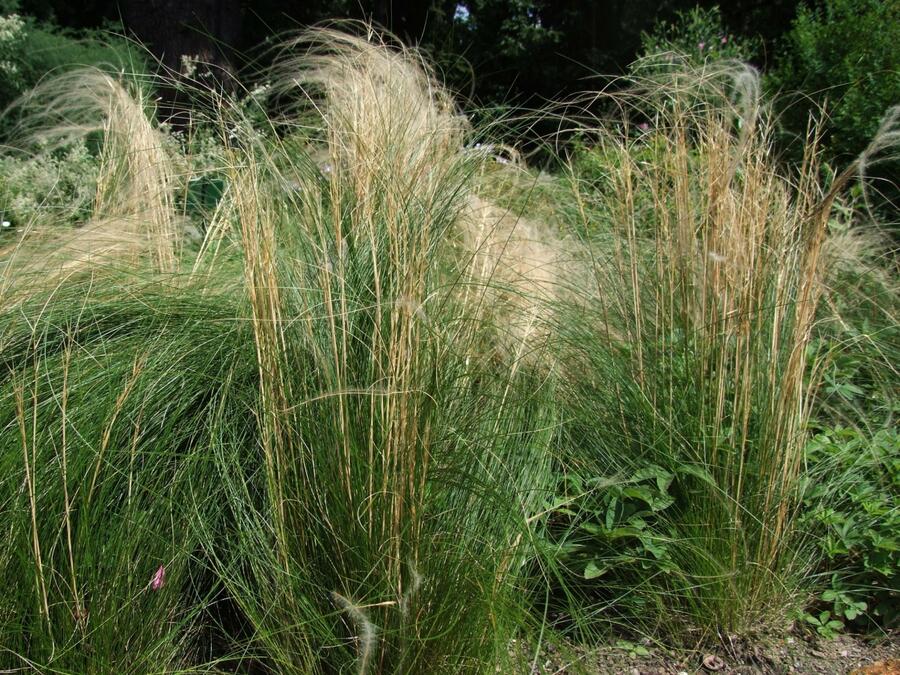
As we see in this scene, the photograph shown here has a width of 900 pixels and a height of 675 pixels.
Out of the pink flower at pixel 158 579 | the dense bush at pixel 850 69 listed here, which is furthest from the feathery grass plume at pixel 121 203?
the dense bush at pixel 850 69

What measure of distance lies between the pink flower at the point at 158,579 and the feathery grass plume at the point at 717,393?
999 millimetres

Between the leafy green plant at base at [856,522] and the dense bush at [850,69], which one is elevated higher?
the dense bush at [850,69]

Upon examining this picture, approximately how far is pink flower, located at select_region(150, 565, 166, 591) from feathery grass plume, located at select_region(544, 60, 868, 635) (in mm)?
999

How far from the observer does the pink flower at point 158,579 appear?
6.00 feet

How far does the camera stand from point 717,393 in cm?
230

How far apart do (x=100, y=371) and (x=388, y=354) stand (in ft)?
2.82

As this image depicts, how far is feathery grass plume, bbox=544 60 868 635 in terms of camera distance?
2.22 m

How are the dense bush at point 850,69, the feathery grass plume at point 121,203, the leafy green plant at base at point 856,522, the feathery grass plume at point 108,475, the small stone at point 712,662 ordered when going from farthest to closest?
1. the dense bush at point 850,69
2. the feathery grass plume at point 121,203
3. the leafy green plant at base at point 856,522
4. the small stone at point 712,662
5. the feathery grass plume at point 108,475

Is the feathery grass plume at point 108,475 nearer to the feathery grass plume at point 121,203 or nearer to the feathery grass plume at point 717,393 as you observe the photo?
the feathery grass plume at point 121,203

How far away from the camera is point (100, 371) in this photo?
217 cm

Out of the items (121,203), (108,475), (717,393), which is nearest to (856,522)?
(717,393)

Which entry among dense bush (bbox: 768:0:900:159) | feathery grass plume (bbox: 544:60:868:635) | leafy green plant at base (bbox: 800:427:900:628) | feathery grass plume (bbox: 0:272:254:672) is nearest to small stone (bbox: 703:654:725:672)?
feathery grass plume (bbox: 544:60:868:635)

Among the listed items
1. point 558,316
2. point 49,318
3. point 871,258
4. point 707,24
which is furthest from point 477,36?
point 49,318

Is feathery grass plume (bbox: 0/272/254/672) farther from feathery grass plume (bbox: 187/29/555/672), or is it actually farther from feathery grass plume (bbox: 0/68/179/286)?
feathery grass plume (bbox: 0/68/179/286)
